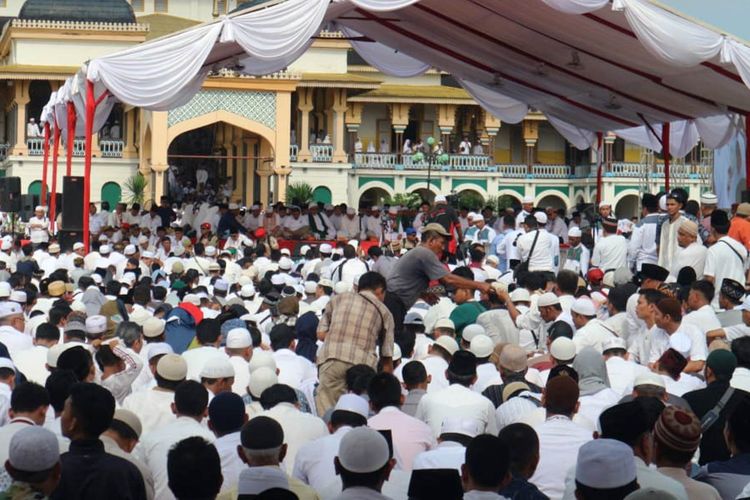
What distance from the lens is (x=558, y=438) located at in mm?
7297

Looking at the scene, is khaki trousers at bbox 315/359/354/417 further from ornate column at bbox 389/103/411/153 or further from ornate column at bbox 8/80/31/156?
ornate column at bbox 389/103/411/153

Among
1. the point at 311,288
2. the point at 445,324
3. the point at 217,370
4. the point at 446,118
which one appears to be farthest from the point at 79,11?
the point at 217,370

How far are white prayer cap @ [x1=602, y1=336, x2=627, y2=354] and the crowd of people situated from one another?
2.0 inches

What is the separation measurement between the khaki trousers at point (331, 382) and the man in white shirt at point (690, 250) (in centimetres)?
463

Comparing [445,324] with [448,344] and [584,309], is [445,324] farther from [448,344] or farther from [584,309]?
[584,309]

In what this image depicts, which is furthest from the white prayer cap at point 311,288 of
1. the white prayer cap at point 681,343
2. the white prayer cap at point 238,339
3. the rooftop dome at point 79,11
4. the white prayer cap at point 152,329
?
the rooftop dome at point 79,11

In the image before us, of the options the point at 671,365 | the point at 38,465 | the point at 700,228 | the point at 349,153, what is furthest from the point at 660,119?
the point at 349,153

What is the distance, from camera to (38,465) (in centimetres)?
561

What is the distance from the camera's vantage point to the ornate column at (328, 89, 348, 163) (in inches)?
1735

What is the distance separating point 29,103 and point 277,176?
9316 millimetres

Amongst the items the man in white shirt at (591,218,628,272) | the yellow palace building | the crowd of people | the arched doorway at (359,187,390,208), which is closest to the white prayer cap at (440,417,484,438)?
the crowd of people

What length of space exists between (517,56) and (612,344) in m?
10.5

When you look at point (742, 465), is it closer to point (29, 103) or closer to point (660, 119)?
point (660, 119)

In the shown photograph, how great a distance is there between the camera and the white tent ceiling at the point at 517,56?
53.2 ft
